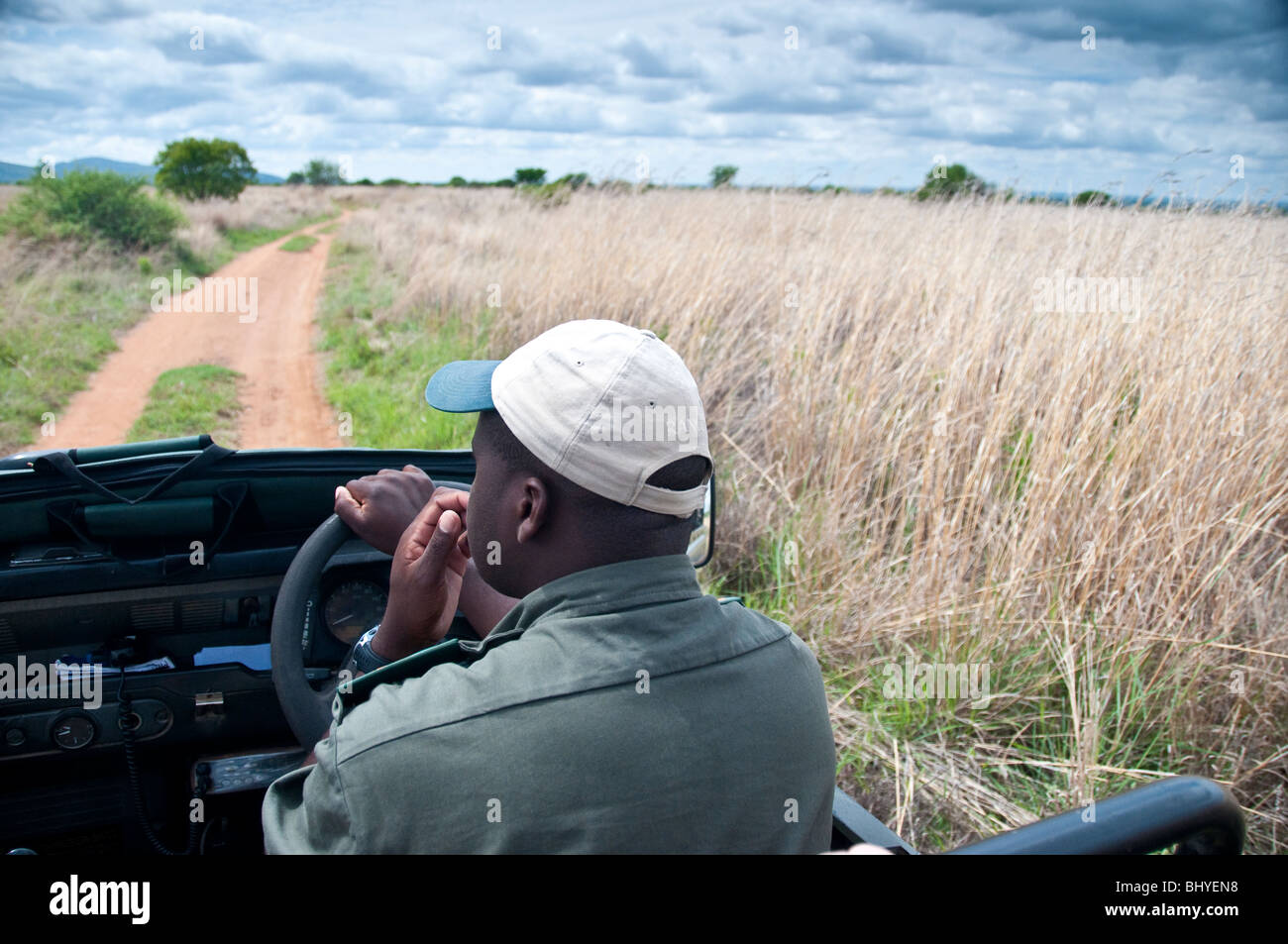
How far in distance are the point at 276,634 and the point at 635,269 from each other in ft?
18.8

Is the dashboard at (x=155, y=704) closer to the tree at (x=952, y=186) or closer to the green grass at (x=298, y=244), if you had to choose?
the tree at (x=952, y=186)

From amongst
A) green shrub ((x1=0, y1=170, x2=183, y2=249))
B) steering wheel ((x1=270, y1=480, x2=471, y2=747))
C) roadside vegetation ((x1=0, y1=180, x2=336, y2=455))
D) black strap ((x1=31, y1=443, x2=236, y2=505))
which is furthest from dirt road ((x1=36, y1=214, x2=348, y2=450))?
steering wheel ((x1=270, y1=480, x2=471, y2=747))

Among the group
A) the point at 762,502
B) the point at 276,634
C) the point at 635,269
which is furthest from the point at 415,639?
the point at 635,269

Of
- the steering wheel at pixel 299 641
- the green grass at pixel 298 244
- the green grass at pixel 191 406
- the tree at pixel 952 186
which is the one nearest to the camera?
the steering wheel at pixel 299 641

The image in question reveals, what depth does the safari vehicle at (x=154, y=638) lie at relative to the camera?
197 cm

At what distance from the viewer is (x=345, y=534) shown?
1.82 meters

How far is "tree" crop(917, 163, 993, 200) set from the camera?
6691 mm

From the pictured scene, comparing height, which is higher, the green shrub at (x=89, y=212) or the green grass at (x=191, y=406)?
the green shrub at (x=89, y=212)

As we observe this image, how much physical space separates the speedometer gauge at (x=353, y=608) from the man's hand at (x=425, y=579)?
1.58 ft

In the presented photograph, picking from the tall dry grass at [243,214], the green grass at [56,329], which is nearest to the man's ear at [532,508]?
the green grass at [56,329]

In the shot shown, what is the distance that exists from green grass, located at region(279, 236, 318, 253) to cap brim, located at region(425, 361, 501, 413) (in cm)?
2490

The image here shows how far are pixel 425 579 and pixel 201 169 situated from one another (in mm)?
46397

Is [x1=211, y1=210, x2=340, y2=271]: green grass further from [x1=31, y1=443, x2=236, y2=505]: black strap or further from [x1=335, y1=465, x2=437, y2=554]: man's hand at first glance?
[x1=335, y1=465, x2=437, y2=554]: man's hand
